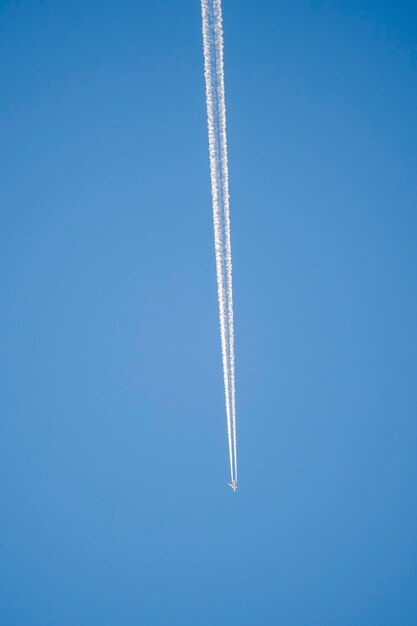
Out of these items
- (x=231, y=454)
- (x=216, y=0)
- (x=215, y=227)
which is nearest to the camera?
(x=216, y=0)

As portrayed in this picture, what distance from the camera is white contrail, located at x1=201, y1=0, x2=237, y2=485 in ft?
45.1

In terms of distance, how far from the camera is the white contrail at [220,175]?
13.8m

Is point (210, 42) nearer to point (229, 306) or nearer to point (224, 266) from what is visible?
point (224, 266)

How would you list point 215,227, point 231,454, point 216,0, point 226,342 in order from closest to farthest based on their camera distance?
point 216,0 → point 215,227 → point 226,342 → point 231,454

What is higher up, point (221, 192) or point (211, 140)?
point (211, 140)

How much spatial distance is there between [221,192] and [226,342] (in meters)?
5.26

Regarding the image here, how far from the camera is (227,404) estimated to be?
17344mm

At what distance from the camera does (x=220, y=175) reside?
50.5 feet

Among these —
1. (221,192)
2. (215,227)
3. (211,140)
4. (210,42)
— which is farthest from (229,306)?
→ (210,42)

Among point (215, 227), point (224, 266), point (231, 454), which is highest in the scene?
point (215, 227)

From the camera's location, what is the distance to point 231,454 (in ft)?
59.0

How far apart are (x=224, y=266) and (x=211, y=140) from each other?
13.6 feet

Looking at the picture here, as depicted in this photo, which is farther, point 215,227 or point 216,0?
point 215,227

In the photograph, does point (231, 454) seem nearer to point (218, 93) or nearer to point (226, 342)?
point (226, 342)
